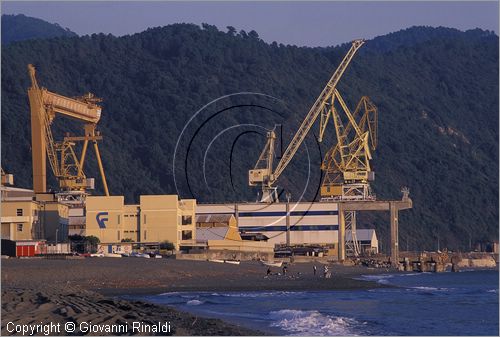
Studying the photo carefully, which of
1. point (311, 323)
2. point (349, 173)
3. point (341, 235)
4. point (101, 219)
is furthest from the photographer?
point (349, 173)

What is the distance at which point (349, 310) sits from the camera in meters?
42.2

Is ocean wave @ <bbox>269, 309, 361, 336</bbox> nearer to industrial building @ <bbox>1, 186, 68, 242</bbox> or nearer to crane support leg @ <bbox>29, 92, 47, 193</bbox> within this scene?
industrial building @ <bbox>1, 186, 68, 242</bbox>

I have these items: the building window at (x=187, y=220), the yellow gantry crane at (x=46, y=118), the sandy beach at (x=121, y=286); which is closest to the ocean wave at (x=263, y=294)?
the sandy beach at (x=121, y=286)

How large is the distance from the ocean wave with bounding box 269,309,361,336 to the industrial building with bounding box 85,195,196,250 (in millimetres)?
46138

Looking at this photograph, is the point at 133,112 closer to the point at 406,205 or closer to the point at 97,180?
the point at 97,180

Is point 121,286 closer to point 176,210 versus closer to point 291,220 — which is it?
point 176,210

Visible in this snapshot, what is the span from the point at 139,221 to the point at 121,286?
116 feet

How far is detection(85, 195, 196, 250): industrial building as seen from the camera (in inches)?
3371

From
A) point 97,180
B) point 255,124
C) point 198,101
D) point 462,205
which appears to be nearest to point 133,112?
point 198,101

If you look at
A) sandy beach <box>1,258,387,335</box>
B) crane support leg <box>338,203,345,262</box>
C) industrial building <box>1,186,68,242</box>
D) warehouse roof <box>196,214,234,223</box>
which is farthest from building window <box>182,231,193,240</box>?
crane support leg <box>338,203,345,262</box>

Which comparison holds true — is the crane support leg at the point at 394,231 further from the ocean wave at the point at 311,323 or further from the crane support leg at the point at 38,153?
the ocean wave at the point at 311,323

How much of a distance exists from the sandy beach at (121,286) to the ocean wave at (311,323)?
2.46m

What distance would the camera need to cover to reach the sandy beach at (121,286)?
85.8 ft

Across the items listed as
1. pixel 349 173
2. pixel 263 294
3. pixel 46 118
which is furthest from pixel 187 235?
pixel 263 294
